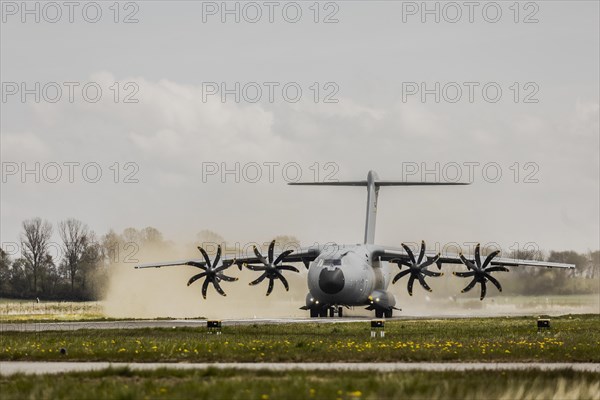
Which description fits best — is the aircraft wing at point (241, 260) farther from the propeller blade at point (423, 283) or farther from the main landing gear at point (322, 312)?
the propeller blade at point (423, 283)

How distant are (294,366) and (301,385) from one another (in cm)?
517

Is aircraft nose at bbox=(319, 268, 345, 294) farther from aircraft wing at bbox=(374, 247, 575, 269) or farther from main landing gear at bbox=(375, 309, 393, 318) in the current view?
main landing gear at bbox=(375, 309, 393, 318)

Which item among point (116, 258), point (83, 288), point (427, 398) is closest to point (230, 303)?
point (116, 258)

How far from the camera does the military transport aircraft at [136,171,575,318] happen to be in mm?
61500

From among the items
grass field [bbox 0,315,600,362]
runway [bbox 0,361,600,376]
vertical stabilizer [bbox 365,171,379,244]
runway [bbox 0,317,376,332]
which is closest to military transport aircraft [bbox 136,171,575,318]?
vertical stabilizer [bbox 365,171,379,244]

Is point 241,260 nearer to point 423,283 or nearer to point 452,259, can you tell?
point 423,283

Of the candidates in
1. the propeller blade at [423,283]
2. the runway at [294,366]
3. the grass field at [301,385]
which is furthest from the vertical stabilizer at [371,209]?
the grass field at [301,385]

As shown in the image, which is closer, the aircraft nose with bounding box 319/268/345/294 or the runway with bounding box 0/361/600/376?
the runway with bounding box 0/361/600/376

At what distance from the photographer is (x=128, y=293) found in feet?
272

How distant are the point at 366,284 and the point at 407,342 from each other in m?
32.8

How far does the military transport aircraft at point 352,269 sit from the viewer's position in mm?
61500

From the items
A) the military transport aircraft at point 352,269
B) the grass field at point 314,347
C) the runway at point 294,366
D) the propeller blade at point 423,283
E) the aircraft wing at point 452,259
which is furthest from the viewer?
the aircraft wing at point 452,259

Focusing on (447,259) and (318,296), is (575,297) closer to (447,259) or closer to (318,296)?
(447,259)

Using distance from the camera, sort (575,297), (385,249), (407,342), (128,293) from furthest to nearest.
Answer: (575,297) < (128,293) < (385,249) < (407,342)
